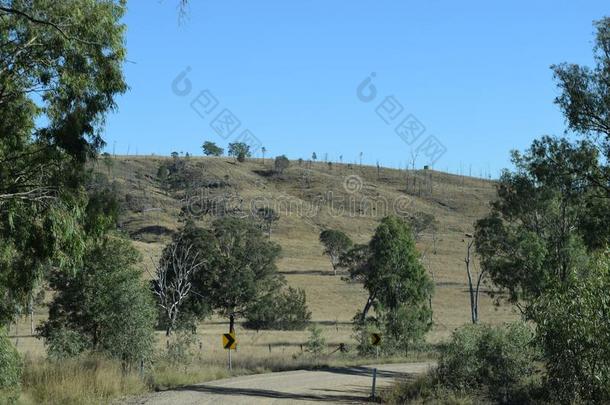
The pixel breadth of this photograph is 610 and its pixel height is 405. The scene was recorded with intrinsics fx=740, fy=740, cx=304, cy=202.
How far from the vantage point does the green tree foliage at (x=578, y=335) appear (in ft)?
A: 39.5

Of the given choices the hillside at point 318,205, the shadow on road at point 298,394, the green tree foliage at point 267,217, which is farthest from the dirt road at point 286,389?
the green tree foliage at point 267,217

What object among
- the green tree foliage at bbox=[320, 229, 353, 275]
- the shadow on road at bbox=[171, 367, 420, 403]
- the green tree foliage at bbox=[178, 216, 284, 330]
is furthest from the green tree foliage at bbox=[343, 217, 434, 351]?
the green tree foliage at bbox=[320, 229, 353, 275]

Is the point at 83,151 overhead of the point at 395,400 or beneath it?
overhead

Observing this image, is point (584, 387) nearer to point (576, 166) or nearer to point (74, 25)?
point (74, 25)

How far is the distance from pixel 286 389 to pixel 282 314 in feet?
142

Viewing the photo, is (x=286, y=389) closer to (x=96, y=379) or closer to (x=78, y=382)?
(x=96, y=379)

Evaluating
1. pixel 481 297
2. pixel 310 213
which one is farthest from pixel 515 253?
pixel 310 213

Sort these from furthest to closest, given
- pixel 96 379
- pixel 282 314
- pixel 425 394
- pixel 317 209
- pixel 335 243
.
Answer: pixel 317 209 < pixel 335 243 < pixel 282 314 < pixel 96 379 < pixel 425 394

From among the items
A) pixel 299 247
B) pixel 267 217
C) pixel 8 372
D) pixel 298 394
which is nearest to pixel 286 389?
pixel 298 394

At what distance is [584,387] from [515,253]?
27.3m

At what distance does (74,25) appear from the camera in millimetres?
15266

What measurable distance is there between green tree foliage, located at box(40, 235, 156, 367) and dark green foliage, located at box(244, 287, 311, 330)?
89.7ft

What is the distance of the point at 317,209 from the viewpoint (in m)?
145

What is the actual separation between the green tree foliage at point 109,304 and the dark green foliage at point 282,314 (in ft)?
89.7
